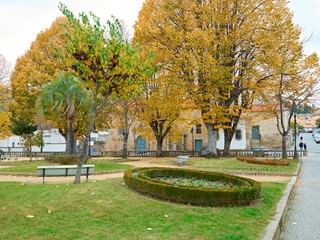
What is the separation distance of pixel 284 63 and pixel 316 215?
16.1 m

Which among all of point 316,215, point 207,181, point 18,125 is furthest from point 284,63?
point 18,125

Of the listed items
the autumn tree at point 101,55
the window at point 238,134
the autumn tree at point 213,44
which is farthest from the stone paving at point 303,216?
the window at point 238,134

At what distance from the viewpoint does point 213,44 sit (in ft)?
71.6

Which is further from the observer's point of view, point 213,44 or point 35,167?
point 213,44

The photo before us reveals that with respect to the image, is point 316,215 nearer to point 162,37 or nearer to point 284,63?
point 284,63

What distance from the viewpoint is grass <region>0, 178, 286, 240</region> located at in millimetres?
4754

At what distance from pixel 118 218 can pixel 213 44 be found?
60.3ft

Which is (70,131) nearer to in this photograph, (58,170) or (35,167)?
(35,167)

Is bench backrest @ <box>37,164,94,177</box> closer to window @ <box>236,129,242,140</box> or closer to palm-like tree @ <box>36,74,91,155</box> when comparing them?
palm-like tree @ <box>36,74,91,155</box>

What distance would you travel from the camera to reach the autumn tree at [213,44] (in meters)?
20.6

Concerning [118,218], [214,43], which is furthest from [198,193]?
[214,43]

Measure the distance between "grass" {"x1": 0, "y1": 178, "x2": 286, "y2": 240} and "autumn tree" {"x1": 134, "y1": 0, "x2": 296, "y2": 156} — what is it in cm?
1431

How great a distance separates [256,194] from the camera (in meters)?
7.57

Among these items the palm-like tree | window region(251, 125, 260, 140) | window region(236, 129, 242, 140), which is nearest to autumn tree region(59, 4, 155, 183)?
the palm-like tree
